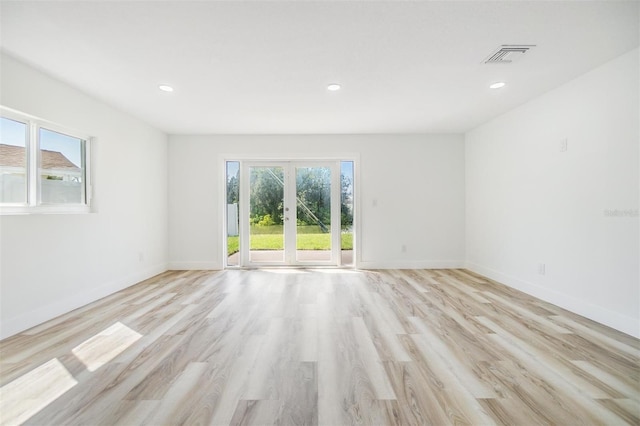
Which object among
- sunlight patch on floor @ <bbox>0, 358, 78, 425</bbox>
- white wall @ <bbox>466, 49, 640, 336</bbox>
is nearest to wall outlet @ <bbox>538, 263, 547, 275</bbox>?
white wall @ <bbox>466, 49, 640, 336</bbox>

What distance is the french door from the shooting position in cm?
556

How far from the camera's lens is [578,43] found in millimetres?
2428

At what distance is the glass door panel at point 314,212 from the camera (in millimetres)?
5570

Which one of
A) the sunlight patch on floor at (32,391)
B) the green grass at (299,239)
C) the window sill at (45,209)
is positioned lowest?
the sunlight patch on floor at (32,391)

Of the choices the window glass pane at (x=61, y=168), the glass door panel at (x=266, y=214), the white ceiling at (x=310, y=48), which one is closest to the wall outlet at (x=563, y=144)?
the white ceiling at (x=310, y=48)

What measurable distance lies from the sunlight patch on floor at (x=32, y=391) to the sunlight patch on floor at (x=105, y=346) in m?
0.15

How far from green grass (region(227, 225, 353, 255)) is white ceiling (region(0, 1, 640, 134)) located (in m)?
2.36

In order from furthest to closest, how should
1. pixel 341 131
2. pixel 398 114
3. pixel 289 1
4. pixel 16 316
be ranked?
pixel 341 131, pixel 398 114, pixel 16 316, pixel 289 1

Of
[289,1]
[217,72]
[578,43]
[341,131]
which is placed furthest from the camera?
[341,131]

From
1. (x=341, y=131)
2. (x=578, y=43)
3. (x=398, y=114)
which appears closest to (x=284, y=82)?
(x=398, y=114)

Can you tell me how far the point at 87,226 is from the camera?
Answer: 348cm

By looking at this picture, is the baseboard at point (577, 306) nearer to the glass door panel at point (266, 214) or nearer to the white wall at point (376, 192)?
the white wall at point (376, 192)

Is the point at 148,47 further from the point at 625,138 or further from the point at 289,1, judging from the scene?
the point at 625,138

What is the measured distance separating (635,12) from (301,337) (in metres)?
3.38
